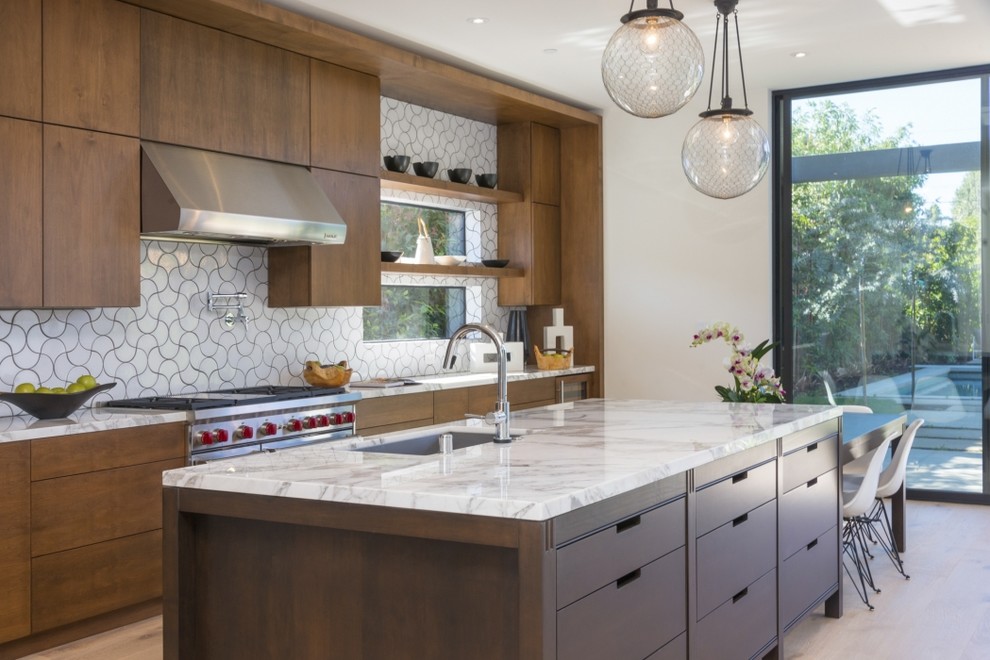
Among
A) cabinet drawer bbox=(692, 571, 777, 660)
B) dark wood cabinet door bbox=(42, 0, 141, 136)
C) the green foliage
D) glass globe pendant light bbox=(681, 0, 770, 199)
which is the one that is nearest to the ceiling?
the green foliage

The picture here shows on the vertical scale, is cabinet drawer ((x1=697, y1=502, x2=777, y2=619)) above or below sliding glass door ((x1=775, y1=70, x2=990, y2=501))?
below

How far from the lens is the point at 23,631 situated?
3570 mm

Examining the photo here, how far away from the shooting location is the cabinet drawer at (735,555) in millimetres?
→ 2877

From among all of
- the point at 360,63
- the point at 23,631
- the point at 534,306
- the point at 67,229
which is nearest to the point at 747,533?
the point at 23,631

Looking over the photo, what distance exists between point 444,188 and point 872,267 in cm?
280

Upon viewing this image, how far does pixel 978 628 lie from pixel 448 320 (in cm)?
384

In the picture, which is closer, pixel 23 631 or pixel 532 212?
pixel 23 631

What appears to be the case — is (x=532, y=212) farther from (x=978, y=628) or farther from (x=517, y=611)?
(x=517, y=611)

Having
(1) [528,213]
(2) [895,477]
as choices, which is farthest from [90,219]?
(2) [895,477]

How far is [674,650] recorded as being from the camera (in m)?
2.69

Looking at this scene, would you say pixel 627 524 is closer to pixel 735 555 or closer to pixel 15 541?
pixel 735 555

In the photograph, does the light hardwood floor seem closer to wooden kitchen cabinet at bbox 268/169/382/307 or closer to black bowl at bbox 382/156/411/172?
wooden kitchen cabinet at bbox 268/169/382/307

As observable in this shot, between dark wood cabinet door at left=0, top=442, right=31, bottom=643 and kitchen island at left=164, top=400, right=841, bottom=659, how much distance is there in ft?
4.40

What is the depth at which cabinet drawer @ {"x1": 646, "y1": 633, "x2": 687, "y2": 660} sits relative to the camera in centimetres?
259
